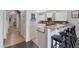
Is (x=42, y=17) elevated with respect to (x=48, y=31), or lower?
elevated

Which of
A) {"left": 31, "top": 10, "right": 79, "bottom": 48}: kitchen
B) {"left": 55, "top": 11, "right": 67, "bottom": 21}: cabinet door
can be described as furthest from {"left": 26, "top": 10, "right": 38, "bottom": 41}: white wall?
{"left": 55, "top": 11, "right": 67, "bottom": 21}: cabinet door

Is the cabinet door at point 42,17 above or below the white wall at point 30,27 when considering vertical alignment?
above

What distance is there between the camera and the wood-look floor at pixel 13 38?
187 centimetres

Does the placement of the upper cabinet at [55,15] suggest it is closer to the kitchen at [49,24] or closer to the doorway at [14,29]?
the kitchen at [49,24]

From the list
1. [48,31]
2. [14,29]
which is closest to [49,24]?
[48,31]

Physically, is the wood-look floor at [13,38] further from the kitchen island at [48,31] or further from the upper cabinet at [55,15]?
the upper cabinet at [55,15]

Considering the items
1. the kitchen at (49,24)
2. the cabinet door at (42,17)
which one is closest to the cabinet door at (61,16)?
the kitchen at (49,24)

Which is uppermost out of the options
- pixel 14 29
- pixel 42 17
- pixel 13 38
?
pixel 42 17

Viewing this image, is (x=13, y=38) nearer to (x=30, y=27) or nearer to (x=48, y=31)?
(x=30, y=27)

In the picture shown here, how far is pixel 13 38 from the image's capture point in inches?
74.6

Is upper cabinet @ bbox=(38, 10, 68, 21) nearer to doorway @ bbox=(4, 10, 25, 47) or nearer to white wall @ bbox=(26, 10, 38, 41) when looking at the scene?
white wall @ bbox=(26, 10, 38, 41)
